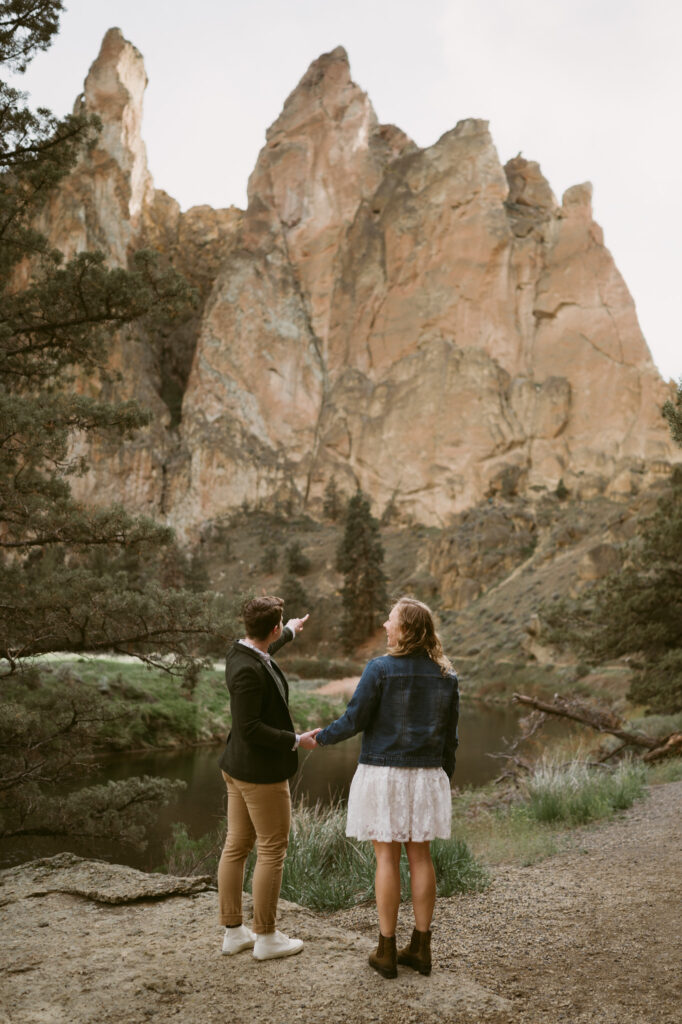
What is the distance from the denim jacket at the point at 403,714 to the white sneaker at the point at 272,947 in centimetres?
80

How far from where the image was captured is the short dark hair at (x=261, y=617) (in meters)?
3.38

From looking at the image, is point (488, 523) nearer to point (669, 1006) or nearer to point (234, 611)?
point (234, 611)

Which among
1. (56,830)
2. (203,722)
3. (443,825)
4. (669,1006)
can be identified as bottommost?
(203,722)

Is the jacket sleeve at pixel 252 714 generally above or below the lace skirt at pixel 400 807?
above

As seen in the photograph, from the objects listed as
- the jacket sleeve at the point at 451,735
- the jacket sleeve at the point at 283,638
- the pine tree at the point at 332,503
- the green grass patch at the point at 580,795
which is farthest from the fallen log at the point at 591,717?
the pine tree at the point at 332,503

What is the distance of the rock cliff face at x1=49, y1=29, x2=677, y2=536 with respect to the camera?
5812 centimetres

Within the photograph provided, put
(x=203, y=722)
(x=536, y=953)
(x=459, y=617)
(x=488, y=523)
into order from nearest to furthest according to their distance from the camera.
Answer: (x=536, y=953) < (x=203, y=722) < (x=459, y=617) < (x=488, y=523)

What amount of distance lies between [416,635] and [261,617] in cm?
68

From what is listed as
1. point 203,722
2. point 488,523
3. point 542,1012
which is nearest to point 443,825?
point 542,1012

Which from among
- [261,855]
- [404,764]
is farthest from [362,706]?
[261,855]

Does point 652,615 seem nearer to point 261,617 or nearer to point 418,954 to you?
point 418,954

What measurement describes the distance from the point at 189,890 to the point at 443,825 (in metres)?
1.78

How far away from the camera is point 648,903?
4289 millimetres

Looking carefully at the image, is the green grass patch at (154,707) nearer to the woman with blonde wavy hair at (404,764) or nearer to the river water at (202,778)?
the river water at (202,778)
